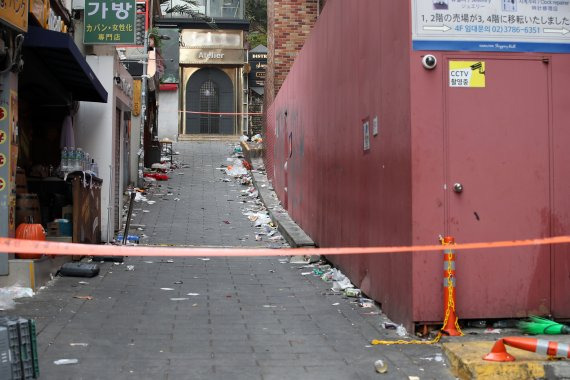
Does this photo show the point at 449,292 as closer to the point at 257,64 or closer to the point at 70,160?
the point at 70,160

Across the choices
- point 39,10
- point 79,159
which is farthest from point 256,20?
point 39,10

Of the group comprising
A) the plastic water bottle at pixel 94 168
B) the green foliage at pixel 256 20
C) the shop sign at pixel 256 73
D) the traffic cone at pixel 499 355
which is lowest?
the traffic cone at pixel 499 355

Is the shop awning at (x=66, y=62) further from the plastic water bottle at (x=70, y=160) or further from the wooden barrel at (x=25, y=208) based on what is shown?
the wooden barrel at (x=25, y=208)

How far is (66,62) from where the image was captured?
8.61 m

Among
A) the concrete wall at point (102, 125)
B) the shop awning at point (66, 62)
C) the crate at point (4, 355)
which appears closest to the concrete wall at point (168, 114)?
the concrete wall at point (102, 125)

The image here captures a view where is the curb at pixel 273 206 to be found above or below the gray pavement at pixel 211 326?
above

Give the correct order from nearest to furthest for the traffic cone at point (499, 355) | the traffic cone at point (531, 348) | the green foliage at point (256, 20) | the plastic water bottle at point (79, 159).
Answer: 1. the traffic cone at point (531, 348)
2. the traffic cone at point (499, 355)
3. the plastic water bottle at point (79, 159)
4. the green foliage at point (256, 20)

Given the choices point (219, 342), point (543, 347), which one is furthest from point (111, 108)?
point (543, 347)

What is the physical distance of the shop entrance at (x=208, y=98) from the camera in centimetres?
3281

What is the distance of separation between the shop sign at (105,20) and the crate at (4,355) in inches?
302

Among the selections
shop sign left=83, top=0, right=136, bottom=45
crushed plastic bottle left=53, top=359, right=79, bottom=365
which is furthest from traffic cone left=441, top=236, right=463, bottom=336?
shop sign left=83, top=0, right=136, bottom=45

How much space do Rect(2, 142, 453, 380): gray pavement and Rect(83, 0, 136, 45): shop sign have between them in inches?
151

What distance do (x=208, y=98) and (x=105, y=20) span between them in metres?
21.9

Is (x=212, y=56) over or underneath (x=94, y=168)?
over
